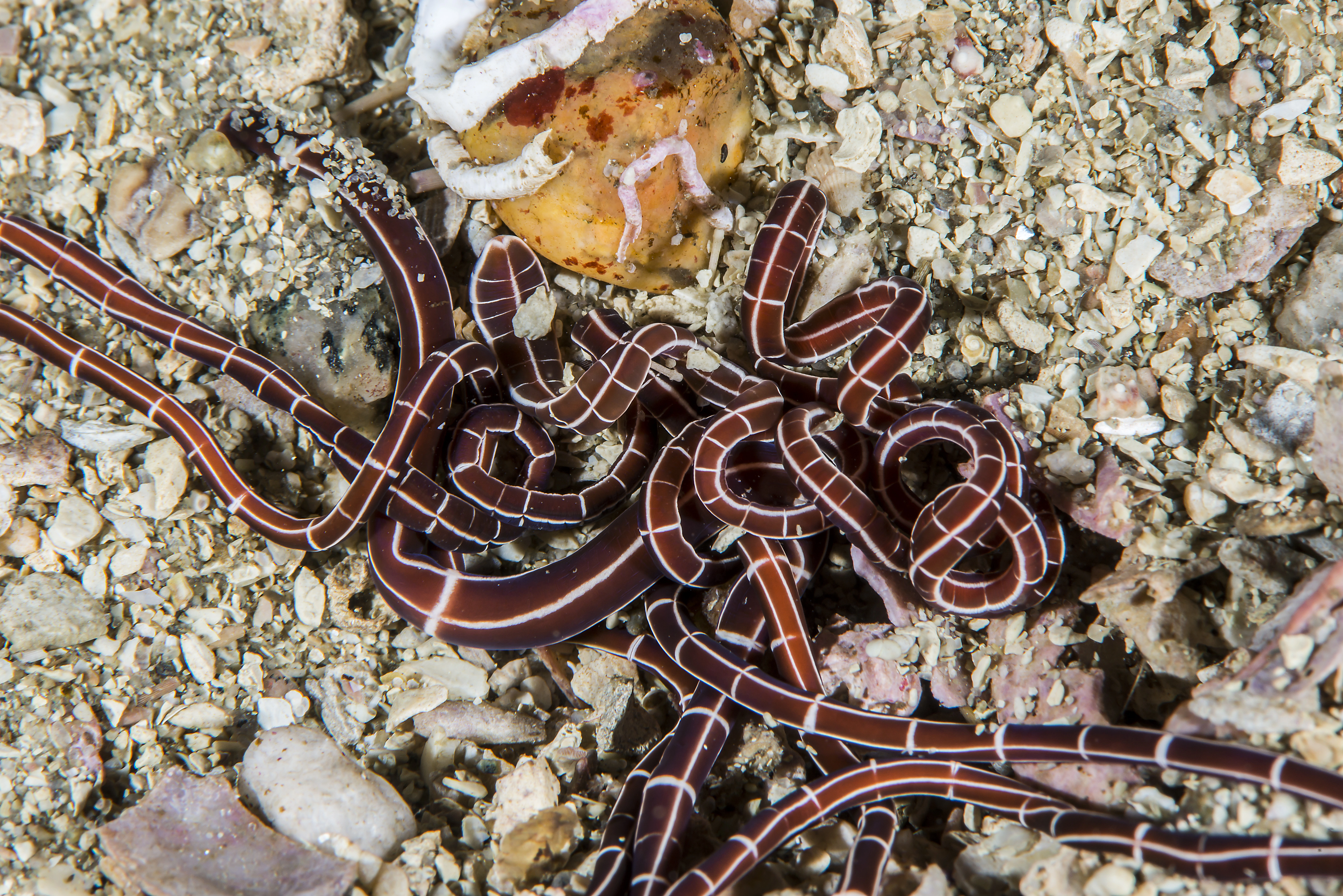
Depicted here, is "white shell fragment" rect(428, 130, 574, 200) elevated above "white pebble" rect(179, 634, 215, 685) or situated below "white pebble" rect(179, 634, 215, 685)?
above

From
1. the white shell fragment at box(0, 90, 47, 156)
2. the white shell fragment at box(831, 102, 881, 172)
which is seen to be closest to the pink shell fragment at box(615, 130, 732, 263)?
the white shell fragment at box(831, 102, 881, 172)

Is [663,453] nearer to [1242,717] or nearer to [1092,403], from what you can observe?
[1092,403]

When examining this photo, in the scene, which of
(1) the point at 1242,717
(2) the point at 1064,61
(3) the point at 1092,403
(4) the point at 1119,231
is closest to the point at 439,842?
(1) the point at 1242,717

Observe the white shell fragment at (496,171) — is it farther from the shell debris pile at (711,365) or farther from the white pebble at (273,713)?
the white pebble at (273,713)

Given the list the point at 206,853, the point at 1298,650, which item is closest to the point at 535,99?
the point at 206,853

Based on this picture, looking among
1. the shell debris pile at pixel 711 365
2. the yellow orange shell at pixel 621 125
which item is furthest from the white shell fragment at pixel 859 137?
the yellow orange shell at pixel 621 125

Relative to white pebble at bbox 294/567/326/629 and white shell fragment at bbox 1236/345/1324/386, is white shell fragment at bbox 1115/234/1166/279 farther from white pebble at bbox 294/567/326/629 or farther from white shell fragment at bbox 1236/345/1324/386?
white pebble at bbox 294/567/326/629

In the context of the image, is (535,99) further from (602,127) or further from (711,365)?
(711,365)
